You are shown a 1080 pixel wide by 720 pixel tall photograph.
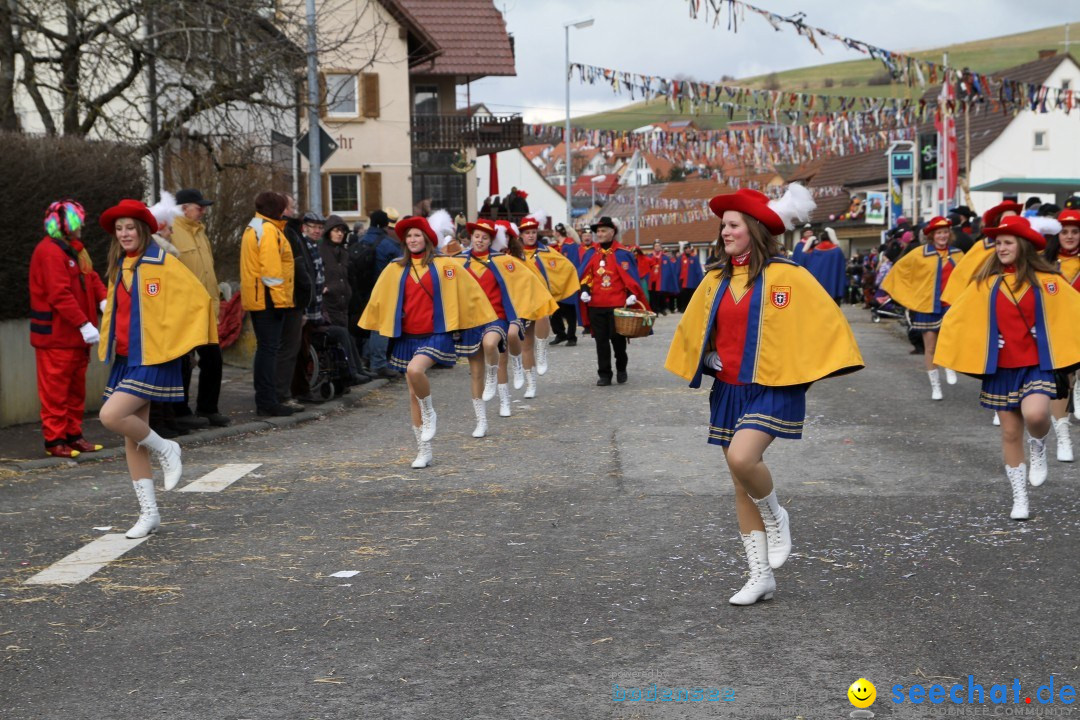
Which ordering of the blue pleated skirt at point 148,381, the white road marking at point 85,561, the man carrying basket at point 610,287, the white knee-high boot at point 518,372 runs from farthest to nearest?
the man carrying basket at point 610,287, the white knee-high boot at point 518,372, the blue pleated skirt at point 148,381, the white road marking at point 85,561

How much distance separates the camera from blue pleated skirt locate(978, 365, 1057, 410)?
787cm

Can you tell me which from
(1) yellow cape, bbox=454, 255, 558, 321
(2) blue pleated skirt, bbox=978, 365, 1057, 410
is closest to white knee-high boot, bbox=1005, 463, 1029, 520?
(2) blue pleated skirt, bbox=978, 365, 1057, 410

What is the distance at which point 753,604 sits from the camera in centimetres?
598

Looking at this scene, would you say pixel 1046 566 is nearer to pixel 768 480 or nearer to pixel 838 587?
pixel 838 587

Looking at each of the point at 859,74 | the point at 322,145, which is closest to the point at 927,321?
the point at 322,145

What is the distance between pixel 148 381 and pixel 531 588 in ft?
8.93

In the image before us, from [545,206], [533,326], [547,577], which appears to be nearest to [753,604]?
[547,577]

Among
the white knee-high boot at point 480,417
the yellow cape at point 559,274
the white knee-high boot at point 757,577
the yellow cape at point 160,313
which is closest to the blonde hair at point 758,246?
the white knee-high boot at point 757,577

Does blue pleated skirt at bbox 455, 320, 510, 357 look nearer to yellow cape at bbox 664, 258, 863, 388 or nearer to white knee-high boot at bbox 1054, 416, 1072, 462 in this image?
white knee-high boot at bbox 1054, 416, 1072, 462

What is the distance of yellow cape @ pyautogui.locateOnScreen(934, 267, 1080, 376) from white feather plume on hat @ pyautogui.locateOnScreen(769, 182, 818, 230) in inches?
92.5

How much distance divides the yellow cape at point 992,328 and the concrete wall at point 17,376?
25.2 feet

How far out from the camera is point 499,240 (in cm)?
1349

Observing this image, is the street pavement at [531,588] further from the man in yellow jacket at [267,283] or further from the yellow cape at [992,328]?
the man in yellow jacket at [267,283]

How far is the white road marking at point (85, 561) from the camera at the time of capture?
6.69 metres
